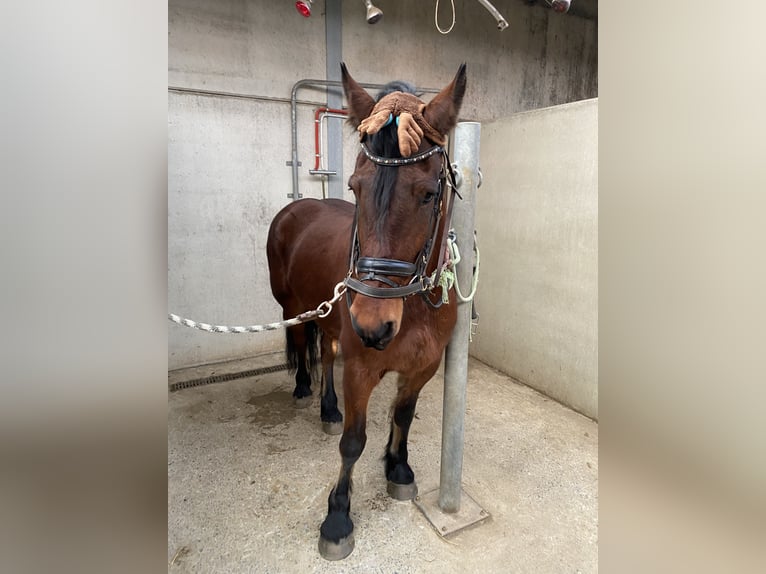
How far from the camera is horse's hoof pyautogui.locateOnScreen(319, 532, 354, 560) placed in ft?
5.47

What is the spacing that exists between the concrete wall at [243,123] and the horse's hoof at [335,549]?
94.5 inches

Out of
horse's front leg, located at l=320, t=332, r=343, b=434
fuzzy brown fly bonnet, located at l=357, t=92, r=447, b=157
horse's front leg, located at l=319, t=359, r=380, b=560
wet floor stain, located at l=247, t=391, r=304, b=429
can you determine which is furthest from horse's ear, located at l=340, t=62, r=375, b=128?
wet floor stain, located at l=247, t=391, r=304, b=429

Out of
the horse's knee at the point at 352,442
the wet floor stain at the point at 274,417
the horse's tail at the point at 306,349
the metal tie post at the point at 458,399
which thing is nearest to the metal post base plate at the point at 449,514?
the metal tie post at the point at 458,399

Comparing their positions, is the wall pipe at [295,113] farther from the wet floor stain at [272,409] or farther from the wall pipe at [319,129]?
the wet floor stain at [272,409]

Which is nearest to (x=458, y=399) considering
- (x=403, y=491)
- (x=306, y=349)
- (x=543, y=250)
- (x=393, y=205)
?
(x=403, y=491)

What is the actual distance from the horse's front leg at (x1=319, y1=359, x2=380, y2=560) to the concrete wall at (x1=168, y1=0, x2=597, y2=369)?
2320mm

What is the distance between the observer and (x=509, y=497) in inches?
81.1

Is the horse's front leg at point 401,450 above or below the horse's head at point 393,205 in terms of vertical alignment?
below

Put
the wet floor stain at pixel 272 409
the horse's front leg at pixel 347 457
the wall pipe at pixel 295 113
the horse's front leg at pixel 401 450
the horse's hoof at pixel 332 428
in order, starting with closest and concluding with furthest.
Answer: the horse's front leg at pixel 347 457
the horse's front leg at pixel 401 450
the horse's hoof at pixel 332 428
the wet floor stain at pixel 272 409
the wall pipe at pixel 295 113

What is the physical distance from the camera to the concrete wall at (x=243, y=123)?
3264 mm
